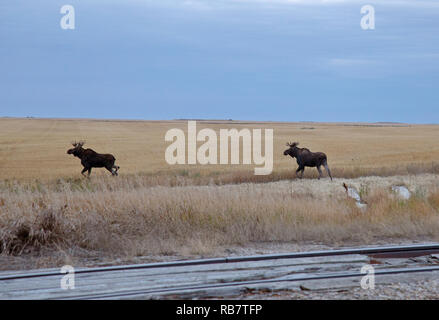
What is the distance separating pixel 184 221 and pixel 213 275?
3109mm

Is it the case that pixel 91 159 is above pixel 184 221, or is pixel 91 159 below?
above

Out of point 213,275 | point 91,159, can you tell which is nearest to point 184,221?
point 213,275

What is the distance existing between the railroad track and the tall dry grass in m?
1.24

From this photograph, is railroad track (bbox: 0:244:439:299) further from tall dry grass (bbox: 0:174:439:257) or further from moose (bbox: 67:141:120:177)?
moose (bbox: 67:141:120:177)

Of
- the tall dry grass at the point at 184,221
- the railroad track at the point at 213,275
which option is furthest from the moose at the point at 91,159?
the railroad track at the point at 213,275

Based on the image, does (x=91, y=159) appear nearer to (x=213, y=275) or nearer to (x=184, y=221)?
(x=184, y=221)

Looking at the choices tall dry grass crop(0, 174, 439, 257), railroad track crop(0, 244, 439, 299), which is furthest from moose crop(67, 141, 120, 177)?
railroad track crop(0, 244, 439, 299)

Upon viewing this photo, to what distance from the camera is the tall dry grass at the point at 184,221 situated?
8.41m

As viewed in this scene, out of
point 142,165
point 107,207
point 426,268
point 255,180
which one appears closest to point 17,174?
point 142,165

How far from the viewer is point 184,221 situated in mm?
9531

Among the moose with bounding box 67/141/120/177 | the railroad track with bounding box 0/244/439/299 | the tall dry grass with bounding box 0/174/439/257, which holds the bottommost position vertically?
the railroad track with bounding box 0/244/439/299

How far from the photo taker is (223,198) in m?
10.6

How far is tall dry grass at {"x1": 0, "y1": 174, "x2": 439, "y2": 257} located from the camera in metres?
8.41
